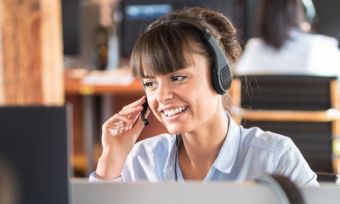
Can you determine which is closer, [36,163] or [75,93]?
[36,163]

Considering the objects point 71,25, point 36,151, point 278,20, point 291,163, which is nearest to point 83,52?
point 71,25

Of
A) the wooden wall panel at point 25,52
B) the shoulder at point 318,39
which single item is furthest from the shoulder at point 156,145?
the shoulder at point 318,39

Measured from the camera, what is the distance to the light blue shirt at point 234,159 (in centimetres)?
51

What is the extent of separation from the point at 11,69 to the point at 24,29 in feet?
0.42

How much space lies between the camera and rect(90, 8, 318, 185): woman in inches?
20.8

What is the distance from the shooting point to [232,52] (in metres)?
0.64

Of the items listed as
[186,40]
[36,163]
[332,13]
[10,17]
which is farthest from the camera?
[332,13]

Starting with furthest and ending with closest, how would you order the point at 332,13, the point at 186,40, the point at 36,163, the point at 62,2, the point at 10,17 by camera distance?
1. the point at 62,2
2. the point at 332,13
3. the point at 10,17
4. the point at 186,40
5. the point at 36,163

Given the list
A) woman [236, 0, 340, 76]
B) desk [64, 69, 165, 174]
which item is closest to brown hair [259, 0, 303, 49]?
woman [236, 0, 340, 76]

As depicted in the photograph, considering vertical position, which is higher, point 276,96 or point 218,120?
point 218,120

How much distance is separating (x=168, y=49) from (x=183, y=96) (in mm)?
53

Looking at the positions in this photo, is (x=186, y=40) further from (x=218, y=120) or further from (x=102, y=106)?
(x=102, y=106)

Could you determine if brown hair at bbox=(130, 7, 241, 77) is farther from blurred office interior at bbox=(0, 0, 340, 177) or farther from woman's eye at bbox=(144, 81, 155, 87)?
blurred office interior at bbox=(0, 0, 340, 177)

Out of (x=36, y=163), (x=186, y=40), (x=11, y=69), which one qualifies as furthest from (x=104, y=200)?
(x=11, y=69)
